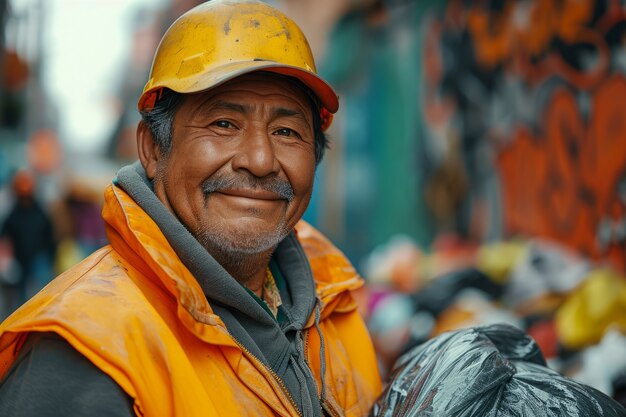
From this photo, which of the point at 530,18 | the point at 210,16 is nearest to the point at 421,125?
the point at 530,18

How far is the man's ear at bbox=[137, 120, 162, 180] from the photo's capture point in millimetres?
2660

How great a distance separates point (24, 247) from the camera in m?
12.1

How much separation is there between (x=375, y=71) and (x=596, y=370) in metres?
7.68

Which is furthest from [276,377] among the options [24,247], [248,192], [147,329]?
[24,247]

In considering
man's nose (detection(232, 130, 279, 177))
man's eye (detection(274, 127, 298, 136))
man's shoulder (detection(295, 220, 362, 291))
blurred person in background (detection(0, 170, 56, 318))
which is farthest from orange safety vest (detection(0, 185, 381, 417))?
blurred person in background (detection(0, 170, 56, 318))

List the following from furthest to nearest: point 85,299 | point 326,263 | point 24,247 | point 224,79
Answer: point 24,247 < point 326,263 < point 224,79 < point 85,299

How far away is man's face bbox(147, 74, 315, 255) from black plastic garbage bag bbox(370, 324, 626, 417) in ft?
2.04

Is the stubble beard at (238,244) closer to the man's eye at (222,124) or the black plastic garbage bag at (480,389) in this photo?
the man's eye at (222,124)

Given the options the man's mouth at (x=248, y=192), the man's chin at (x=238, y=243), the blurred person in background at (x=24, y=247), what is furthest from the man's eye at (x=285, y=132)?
the blurred person in background at (x=24, y=247)

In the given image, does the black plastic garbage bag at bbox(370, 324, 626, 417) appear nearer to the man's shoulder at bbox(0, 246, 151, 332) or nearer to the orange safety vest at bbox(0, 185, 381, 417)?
the orange safety vest at bbox(0, 185, 381, 417)

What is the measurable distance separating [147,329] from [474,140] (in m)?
7.32

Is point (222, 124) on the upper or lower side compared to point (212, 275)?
upper

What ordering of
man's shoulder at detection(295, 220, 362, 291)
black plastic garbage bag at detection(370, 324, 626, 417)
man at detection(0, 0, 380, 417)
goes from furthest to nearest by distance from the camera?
man's shoulder at detection(295, 220, 362, 291) < black plastic garbage bag at detection(370, 324, 626, 417) < man at detection(0, 0, 380, 417)

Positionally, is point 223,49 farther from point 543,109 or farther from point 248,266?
point 543,109
